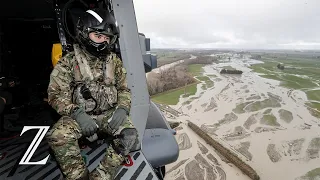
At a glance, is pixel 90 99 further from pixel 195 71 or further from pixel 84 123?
pixel 195 71

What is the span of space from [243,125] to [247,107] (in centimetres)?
995

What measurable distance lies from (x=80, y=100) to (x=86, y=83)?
20 cm

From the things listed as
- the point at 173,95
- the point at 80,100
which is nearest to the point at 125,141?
the point at 80,100

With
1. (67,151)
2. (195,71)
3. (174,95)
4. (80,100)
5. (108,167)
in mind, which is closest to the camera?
(67,151)

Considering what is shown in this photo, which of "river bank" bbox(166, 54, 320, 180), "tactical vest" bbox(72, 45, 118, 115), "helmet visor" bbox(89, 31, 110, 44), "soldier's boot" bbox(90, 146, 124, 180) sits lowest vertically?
"river bank" bbox(166, 54, 320, 180)

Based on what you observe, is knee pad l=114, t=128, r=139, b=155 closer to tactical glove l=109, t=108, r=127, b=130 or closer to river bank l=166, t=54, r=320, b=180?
tactical glove l=109, t=108, r=127, b=130

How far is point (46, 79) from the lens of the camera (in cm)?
733

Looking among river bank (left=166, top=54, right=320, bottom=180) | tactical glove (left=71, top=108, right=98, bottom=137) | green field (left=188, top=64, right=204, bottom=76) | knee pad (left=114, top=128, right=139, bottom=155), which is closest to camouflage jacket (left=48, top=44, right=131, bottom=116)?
tactical glove (left=71, top=108, right=98, bottom=137)

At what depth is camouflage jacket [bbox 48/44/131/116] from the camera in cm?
275

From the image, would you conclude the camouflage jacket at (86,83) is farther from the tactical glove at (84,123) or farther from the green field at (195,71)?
the green field at (195,71)

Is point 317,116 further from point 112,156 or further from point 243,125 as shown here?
point 112,156

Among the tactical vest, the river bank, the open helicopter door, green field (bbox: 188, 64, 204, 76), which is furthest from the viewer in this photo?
green field (bbox: 188, 64, 204, 76)

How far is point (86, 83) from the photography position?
288 cm

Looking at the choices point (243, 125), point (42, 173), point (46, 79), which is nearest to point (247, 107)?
point (243, 125)
